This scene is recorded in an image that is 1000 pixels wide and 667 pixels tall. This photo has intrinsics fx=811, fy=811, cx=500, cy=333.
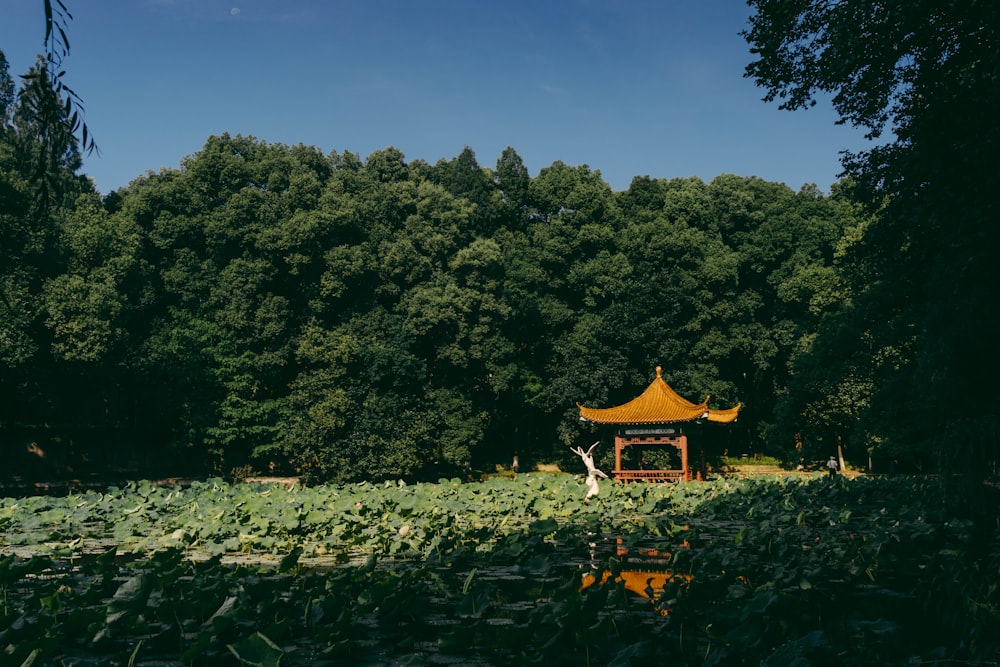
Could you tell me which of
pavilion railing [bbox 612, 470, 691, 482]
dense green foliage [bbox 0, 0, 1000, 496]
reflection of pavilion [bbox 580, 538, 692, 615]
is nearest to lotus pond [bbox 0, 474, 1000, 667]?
reflection of pavilion [bbox 580, 538, 692, 615]

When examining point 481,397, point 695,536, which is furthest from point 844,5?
point 481,397

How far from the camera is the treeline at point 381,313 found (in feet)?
84.1

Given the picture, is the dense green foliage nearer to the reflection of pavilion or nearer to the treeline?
the treeline

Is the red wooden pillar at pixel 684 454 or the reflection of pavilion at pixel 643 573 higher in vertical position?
the red wooden pillar at pixel 684 454

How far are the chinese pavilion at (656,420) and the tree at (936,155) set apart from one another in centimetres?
1191

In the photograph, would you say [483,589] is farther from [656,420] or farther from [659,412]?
[659,412]

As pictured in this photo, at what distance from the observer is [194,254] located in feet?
96.8

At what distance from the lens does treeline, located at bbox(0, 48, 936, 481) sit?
25.6 meters

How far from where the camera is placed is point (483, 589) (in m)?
5.70

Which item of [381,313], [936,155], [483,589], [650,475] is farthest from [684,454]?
[483,589]

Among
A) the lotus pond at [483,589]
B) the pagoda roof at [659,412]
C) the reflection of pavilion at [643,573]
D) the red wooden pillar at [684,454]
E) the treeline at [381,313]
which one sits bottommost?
the reflection of pavilion at [643,573]

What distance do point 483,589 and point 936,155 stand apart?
7547 millimetres

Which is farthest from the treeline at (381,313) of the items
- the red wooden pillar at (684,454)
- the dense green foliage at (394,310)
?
the red wooden pillar at (684,454)

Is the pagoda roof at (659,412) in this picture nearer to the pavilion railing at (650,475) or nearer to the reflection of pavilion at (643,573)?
the pavilion railing at (650,475)
